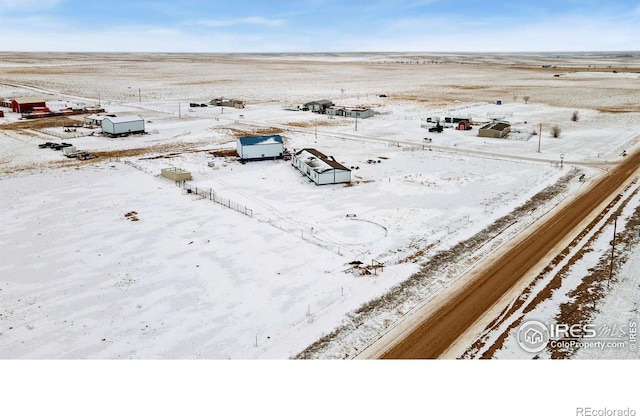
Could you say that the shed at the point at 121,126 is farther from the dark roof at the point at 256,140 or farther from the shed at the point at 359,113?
the shed at the point at 359,113

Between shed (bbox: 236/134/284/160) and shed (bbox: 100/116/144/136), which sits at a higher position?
shed (bbox: 100/116/144/136)

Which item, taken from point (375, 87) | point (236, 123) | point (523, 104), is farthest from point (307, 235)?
point (375, 87)

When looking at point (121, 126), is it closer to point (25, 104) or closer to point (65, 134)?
point (65, 134)

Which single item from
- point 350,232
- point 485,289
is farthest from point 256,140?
point 485,289

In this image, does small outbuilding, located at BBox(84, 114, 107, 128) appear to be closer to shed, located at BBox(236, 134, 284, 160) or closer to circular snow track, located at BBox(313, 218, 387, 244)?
shed, located at BBox(236, 134, 284, 160)

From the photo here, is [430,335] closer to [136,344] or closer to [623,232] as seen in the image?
[136,344]

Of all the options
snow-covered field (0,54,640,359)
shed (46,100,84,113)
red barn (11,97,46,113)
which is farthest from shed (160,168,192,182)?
red barn (11,97,46,113)
